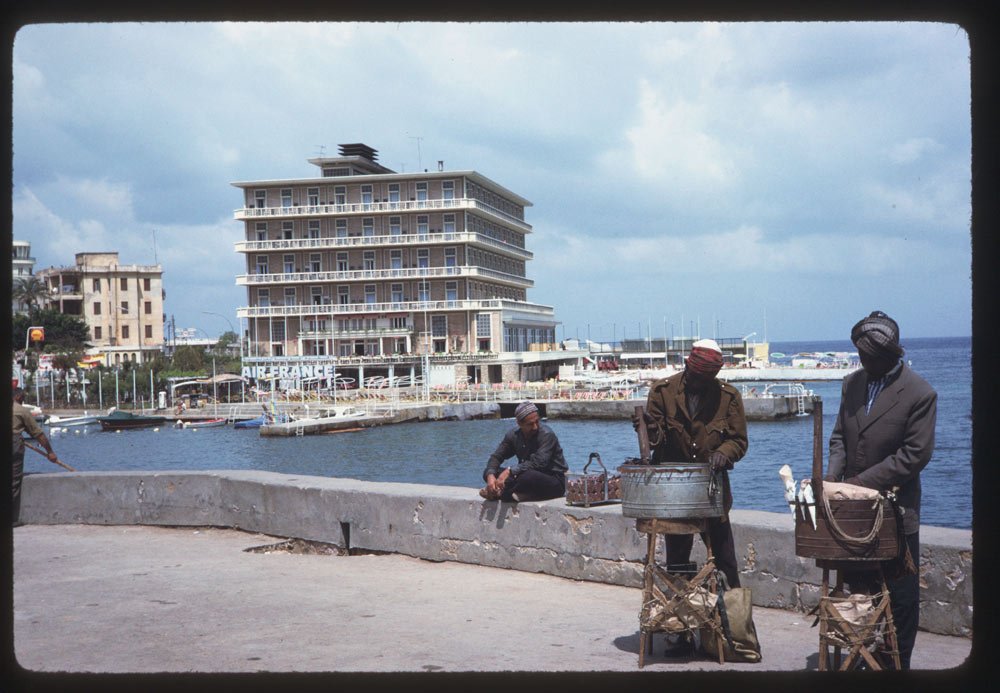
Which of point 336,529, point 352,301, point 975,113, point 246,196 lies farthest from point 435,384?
point 975,113

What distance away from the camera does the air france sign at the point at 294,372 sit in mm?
91625

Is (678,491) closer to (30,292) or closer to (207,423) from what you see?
(207,423)

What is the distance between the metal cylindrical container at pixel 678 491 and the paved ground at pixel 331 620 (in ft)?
2.81

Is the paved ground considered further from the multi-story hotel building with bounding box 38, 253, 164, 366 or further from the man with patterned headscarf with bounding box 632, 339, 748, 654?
the multi-story hotel building with bounding box 38, 253, 164, 366

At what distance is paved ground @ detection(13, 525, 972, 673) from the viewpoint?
18.9 feet

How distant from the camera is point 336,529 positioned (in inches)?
388

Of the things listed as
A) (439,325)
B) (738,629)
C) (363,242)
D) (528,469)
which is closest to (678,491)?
(738,629)

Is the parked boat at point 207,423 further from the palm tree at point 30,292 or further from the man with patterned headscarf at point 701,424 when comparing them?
the man with patterned headscarf at point 701,424

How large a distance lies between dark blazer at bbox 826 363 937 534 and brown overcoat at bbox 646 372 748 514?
741 mm

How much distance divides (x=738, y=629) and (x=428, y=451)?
57.4 m

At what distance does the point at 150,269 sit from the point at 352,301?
1246 inches

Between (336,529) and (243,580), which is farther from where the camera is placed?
(336,529)

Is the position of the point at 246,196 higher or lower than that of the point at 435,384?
higher

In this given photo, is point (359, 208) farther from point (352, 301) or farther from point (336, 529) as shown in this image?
point (336, 529)
